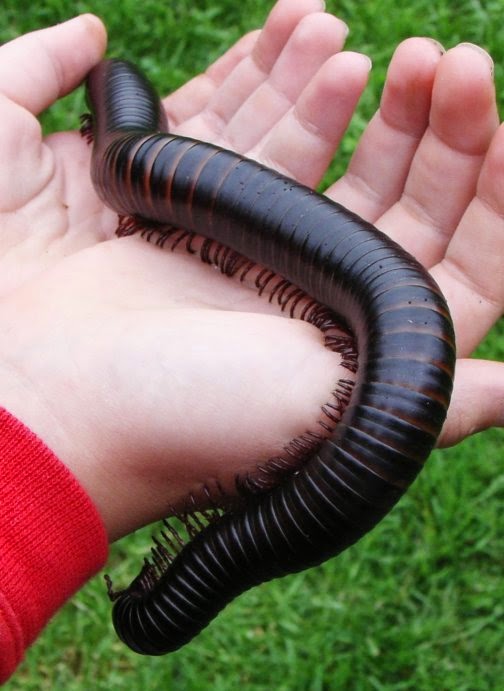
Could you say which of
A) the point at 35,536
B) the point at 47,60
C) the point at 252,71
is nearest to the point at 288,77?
the point at 252,71

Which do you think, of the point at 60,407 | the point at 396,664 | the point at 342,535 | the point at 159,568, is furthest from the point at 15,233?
the point at 396,664

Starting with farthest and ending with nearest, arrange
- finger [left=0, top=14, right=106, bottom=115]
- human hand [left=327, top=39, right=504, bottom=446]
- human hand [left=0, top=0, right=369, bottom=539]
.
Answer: finger [left=0, top=14, right=106, bottom=115]
human hand [left=327, top=39, right=504, bottom=446]
human hand [left=0, top=0, right=369, bottom=539]

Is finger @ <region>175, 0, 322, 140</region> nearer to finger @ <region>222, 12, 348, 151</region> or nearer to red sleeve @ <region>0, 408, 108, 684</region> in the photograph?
finger @ <region>222, 12, 348, 151</region>

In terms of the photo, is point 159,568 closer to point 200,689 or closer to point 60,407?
point 60,407

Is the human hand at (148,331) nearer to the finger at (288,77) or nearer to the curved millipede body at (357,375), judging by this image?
the finger at (288,77)

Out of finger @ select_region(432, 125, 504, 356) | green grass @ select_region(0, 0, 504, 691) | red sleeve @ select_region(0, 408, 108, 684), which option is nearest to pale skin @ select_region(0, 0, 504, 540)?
finger @ select_region(432, 125, 504, 356)

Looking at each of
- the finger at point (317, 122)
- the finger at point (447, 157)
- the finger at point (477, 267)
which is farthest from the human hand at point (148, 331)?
the finger at point (477, 267)

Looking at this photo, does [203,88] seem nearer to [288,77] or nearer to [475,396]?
[288,77]
